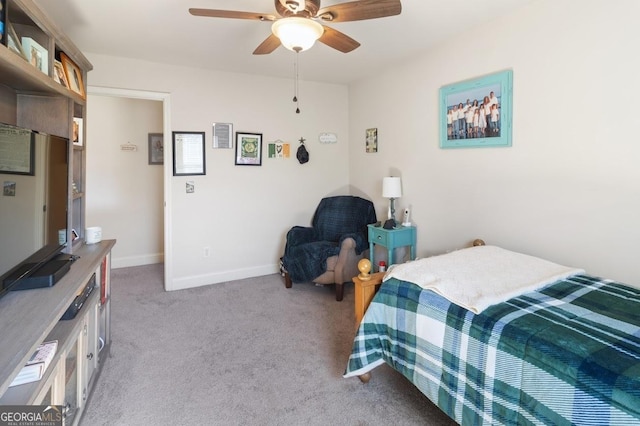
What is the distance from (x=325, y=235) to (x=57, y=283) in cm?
266

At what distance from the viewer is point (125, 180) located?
174 inches

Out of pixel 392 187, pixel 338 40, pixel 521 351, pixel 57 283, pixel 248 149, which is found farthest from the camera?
pixel 248 149

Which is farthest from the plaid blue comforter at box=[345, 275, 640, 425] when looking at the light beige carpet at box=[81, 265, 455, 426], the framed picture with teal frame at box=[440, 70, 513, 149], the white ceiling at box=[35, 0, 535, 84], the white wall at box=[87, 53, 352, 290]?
the white wall at box=[87, 53, 352, 290]

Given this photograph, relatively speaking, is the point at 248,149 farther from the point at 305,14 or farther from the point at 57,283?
the point at 57,283

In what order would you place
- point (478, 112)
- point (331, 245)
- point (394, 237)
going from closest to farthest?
1. point (478, 112)
2. point (394, 237)
3. point (331, 245)

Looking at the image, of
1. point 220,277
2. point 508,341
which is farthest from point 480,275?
point 220,277

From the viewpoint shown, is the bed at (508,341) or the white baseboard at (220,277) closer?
the bed at (508,341)

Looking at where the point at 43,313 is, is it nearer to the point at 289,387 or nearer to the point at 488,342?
the point at 289,387

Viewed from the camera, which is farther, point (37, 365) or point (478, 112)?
point (478, 112)

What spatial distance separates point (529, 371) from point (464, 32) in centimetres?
248

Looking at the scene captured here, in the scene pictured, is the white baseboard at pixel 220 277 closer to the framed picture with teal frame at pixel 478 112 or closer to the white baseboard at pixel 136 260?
the white baseboard at pixel 136 260

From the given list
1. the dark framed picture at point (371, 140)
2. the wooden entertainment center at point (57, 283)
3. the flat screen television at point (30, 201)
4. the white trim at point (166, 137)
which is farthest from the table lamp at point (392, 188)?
the flat screen television at point (30, 201)

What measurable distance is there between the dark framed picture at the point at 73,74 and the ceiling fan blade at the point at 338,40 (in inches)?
61.2

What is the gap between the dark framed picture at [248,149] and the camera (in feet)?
12.3
